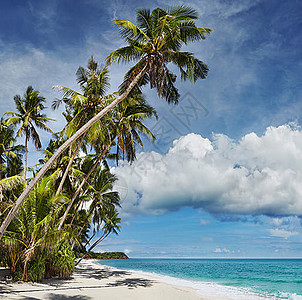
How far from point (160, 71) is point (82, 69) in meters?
5.65

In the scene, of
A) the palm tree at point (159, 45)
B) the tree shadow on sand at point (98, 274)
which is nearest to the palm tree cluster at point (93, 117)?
the palm tree at point (159, 45)

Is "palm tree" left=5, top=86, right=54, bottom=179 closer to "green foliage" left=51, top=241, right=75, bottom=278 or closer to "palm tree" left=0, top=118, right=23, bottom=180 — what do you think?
"palm tree" left=0, top=118, right=23, bottom=180

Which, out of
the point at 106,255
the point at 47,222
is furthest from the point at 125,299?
the point at 106,255

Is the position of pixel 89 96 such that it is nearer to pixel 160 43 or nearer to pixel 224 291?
pixel 160 43

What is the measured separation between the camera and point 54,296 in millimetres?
8828

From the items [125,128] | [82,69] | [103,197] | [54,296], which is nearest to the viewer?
[54,296]

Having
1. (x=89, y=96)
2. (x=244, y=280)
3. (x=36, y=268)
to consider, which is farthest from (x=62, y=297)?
(x=244, y=280)

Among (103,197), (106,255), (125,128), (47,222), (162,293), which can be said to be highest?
(125,128)

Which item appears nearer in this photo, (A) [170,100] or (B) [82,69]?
(A) [170,100]

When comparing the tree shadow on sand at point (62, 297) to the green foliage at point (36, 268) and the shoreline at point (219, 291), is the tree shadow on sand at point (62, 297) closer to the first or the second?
the green foliage at point (36, 268)

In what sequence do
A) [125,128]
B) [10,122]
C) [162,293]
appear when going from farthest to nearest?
[10,122]
[125,128]
[162,293]

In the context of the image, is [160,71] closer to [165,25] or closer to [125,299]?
[165,25]

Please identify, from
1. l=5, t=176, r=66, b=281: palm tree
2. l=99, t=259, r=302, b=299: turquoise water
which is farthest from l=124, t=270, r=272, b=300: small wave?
l=5, t=176, r=66, b=281: palm tree

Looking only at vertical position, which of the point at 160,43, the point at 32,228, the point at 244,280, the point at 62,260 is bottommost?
the point at 244,280
